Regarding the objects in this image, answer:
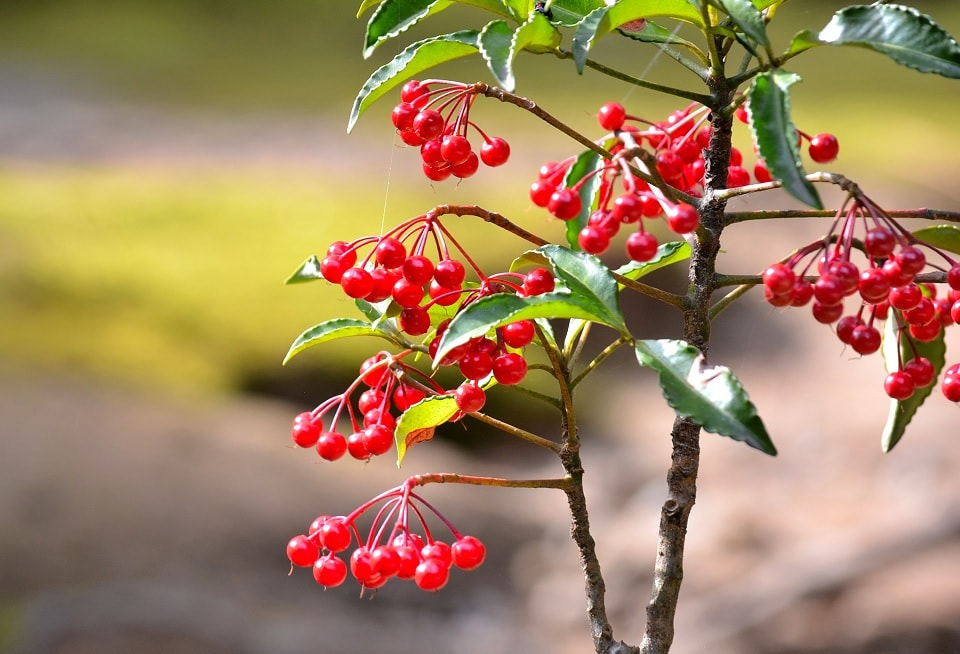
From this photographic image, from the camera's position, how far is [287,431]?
2047 millimetres

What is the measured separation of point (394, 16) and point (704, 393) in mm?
231

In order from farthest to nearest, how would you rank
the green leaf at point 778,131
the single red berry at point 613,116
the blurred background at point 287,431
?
1. the blurred background at point 287,431
2. the single red berry at point 613,116
3. the green leaf at point 778,131

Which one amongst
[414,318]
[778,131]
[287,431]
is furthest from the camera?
[287,431]

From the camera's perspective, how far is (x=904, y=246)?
0.43 m

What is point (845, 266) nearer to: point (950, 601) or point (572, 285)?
point (572, 285)

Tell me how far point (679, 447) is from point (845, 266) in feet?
0.54

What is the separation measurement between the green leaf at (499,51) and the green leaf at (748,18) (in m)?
0.09

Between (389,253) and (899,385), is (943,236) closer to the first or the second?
(899,385)

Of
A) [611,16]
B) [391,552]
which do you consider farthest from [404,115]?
[391,552]

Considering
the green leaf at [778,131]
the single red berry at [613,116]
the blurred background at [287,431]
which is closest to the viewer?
the green leaf at [778,131]

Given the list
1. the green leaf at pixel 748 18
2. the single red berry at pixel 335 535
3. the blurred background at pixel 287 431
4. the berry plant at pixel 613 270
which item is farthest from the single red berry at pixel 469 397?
the blurred background at pixel 287 431

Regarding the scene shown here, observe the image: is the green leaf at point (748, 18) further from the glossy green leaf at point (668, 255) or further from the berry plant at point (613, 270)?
the glossy green leaf at point (668, 255)

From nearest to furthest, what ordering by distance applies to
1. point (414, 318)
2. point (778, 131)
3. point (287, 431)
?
1. point (778, 131)
2. point (414, 318)
3. point (287, 431)

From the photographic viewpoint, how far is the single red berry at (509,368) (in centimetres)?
47
